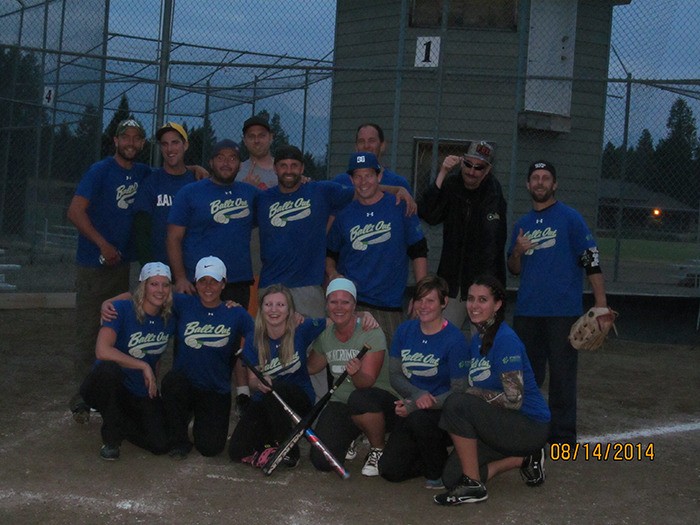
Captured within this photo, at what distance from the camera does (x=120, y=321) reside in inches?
219

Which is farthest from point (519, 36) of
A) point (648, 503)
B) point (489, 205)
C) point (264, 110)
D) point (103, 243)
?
point (648, 503)

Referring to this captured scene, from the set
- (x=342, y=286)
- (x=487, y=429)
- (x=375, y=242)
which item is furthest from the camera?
(x=375, y=242)

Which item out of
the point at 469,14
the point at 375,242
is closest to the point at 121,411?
the point at 375,242

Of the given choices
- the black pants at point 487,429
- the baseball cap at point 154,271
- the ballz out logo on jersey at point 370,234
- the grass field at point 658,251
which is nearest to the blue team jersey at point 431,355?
the black pants at point 487,429

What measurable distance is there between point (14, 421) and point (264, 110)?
6.83 metres

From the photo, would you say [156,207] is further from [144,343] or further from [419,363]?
[419,363]

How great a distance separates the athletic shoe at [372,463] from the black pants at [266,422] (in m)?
0.48

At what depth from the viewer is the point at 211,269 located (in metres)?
5.53

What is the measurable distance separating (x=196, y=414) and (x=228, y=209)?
51.9 inches

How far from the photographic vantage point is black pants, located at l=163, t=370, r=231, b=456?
216 inches

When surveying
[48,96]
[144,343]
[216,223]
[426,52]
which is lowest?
[144,343]

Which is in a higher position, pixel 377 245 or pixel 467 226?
pixel 467 226

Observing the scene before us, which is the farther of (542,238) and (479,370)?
(542,238)
